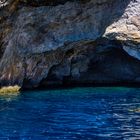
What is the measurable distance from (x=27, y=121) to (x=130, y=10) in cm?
1423

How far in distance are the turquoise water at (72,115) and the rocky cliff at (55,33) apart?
2765mm

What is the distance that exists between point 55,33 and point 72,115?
11624 millimetres

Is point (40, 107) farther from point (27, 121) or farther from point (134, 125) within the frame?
point (134, 125)

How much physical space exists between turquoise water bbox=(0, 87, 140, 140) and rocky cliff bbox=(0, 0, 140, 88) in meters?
2.76

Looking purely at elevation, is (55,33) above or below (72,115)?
above

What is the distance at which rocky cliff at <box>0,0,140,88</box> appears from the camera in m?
29.9

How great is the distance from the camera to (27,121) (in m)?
19.1

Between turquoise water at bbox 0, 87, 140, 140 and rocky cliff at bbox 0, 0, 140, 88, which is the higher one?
rocky cliff at bbox 0, 0, 140, 88

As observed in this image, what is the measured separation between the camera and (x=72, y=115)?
66.4 feet

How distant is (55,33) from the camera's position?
30.8 metres

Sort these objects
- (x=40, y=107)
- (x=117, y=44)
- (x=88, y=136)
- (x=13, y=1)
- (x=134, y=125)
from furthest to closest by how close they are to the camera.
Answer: (x=117, y=44)
(x=13, y=1)
(x=40, y=107)
(x=134, y=125)
(x=88, y=136)

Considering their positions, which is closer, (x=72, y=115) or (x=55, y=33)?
(x=72, y=115)

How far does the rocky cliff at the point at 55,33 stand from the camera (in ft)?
98.1

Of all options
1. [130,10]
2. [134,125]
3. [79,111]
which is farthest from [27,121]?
[130,10]
